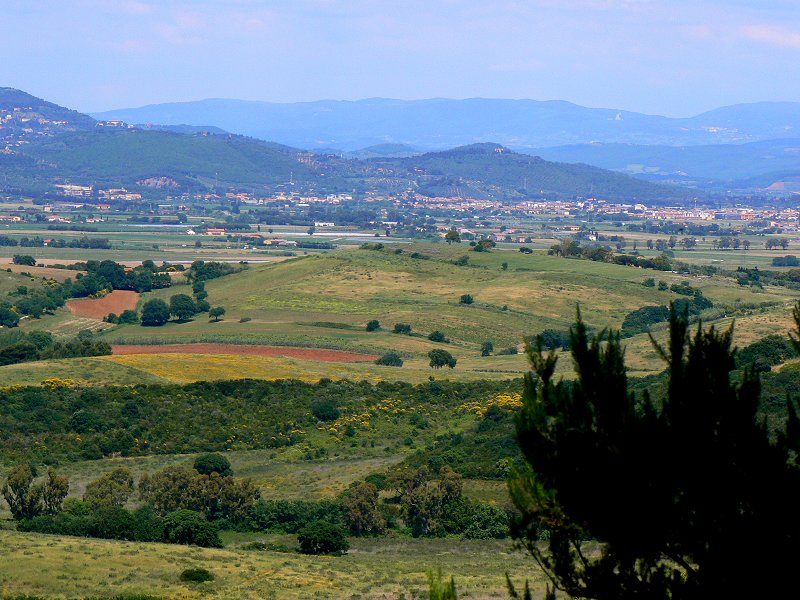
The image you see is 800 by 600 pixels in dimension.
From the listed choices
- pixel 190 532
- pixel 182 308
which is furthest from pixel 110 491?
pixel 182 308

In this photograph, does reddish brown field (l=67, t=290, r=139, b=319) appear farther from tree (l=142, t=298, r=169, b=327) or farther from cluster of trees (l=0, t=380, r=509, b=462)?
cluster of trees (l=0, t=380, r=509, b=462)

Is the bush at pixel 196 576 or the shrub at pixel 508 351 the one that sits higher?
the bush at pixel 196 576

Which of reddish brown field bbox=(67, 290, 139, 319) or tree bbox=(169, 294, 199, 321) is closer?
tree bbox=(169, 294, 199, 321)

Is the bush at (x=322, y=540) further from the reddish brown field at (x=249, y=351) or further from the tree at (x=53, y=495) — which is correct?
the reddish brown field at (x=249, y=351)

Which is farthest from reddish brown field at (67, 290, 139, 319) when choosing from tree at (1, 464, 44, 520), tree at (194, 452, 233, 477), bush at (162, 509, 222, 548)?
bush at (162, 509, 222, 548)

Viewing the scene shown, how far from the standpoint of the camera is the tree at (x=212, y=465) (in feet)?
158

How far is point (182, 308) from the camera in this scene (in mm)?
102750

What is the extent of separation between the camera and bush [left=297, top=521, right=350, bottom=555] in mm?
36531

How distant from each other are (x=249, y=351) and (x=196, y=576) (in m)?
52.0

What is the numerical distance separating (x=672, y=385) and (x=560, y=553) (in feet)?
8.79

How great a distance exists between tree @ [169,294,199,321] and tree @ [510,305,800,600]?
8734 cm

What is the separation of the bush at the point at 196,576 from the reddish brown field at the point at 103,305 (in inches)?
3053

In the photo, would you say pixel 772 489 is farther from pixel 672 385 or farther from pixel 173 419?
pixel 173 419

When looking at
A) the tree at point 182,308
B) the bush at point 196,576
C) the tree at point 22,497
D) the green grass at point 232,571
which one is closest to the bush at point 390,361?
the tree at point 182,308
